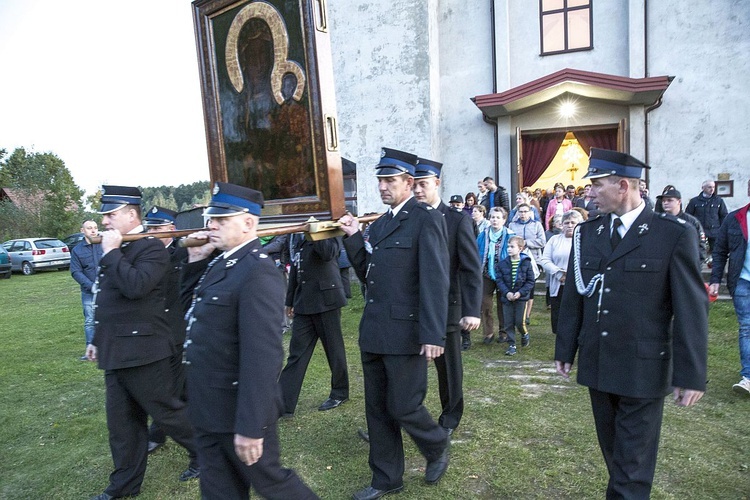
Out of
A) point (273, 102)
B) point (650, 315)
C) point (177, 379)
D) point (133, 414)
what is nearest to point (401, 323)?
point (650, 315)

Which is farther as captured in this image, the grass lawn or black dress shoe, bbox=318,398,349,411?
black dress shoe, bbox=318,398,349,411

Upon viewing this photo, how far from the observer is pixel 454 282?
4.42 m

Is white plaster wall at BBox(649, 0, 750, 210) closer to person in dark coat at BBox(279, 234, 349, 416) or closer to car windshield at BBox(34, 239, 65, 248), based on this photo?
person in dark coat at BBox(279, 234, 349, 416)

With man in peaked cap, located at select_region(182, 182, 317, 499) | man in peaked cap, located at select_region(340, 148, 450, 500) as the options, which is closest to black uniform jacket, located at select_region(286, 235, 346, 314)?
man in peaked cap, located at select_region(340, 148, 450, 500)

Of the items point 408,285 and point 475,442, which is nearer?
point 408,285

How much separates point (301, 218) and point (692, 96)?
12238 millimetres

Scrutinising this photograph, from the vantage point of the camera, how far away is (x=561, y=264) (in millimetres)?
6762

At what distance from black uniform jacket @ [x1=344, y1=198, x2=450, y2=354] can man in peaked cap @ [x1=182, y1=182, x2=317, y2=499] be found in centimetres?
97

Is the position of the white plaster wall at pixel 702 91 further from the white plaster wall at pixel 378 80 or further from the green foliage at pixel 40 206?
the green foliage at pixel 40 206

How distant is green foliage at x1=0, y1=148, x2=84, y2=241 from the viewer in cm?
3183

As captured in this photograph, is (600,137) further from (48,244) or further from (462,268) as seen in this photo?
(48,244)

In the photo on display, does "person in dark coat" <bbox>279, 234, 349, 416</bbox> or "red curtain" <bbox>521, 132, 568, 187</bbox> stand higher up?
"red curtain" <bbox>521, 132, 568, 187</bbox>

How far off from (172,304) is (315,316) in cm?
147

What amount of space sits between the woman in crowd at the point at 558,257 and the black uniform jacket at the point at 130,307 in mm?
4606
